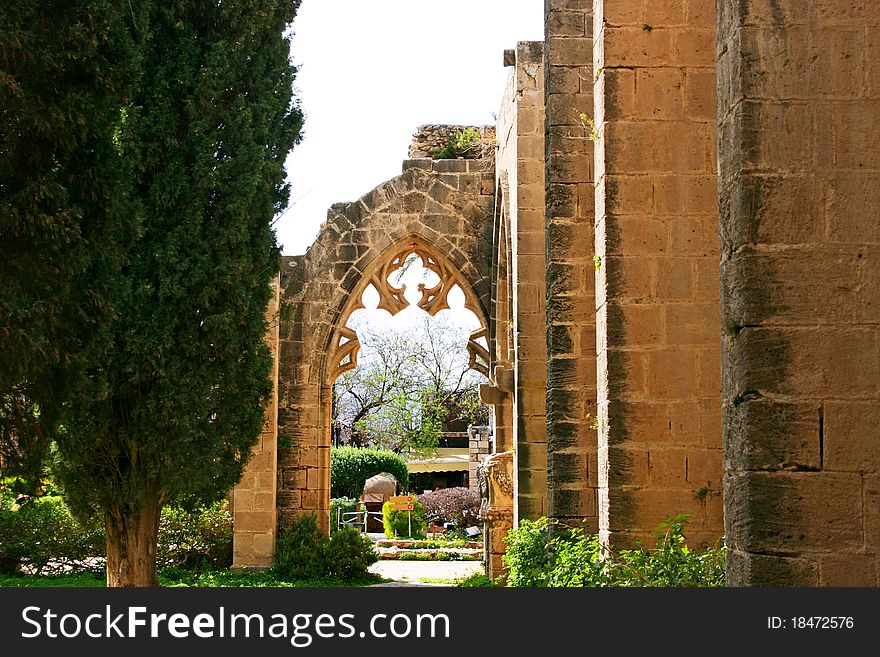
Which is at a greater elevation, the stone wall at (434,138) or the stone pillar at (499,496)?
the stone wall at (434,138)

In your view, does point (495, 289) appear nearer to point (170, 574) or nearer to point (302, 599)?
point (170, 574)

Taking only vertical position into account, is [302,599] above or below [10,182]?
below

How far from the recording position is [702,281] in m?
6.28

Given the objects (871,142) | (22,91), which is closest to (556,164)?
(22,91)

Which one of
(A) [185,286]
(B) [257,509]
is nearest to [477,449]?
(B) [257,509]

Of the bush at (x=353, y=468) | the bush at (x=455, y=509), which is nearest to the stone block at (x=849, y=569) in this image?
the bush at (x=455, y=509)

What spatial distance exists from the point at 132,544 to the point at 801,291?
756cm

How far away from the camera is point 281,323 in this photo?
46.9ft

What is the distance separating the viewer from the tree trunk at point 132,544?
32.5 feet

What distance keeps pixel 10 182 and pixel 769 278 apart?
470cm

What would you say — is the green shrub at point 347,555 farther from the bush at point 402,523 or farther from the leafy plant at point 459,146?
the bush at point 402,523

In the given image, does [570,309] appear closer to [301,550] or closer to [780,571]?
[780,571]

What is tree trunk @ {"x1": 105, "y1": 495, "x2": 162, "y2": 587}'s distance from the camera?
390 inches

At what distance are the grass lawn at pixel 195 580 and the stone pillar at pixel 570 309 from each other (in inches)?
220
